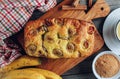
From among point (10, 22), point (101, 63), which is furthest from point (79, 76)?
point (10, 22)

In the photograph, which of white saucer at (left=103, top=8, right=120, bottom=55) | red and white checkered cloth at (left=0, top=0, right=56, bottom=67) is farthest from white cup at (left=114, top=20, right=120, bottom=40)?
red and white checkered cloth at (left=0, top=0, right=56, bottom=67)

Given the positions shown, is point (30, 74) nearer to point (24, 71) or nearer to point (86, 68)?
point (24, 71)

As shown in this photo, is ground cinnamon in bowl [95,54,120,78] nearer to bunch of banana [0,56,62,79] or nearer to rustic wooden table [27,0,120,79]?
rustic wooden table [27,0,120,79]

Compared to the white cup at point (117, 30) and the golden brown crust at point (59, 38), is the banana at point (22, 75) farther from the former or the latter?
the white cup at point (117, 30)

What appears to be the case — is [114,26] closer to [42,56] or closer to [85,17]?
Answer: [85,17]

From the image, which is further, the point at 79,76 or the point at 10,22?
the point at 79,76
